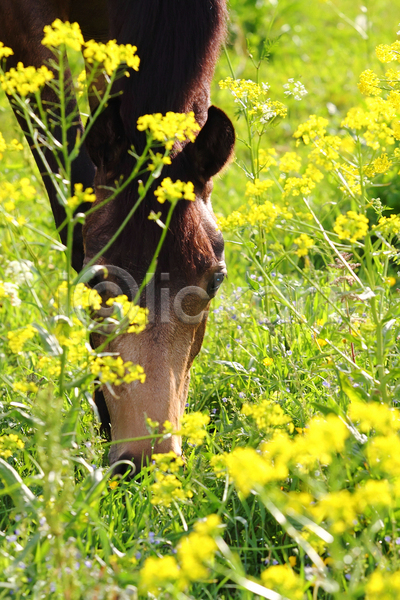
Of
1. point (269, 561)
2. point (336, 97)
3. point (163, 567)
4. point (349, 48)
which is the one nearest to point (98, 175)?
point (269, 561)

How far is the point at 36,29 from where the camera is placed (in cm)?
335

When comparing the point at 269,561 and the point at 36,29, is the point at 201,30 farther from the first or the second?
the point at 269,561

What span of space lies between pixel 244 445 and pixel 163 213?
929 mm

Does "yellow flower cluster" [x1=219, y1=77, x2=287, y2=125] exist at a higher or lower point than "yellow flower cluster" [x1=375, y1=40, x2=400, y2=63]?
lower

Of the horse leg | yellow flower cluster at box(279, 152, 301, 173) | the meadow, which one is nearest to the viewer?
the meadow

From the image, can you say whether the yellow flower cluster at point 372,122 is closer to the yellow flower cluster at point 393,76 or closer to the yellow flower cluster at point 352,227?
the yellow flower cluster at point 352,227

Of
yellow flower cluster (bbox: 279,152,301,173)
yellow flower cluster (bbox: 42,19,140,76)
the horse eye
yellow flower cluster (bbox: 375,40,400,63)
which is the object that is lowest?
the horse eye

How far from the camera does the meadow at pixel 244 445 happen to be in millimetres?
1356

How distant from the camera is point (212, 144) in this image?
2.59 meters

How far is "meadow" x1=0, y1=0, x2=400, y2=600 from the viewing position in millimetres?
1356

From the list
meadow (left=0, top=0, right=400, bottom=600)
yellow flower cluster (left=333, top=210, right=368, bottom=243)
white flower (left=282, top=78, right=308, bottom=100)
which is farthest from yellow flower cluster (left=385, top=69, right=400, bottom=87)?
yellow flower cluster (left=333, top=210, right=368, bottom=243)

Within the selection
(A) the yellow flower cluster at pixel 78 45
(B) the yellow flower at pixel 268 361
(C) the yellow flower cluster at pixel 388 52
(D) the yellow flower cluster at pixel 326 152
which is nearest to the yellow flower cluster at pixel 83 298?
(A) the yellow flower cluster at pixel 78 45

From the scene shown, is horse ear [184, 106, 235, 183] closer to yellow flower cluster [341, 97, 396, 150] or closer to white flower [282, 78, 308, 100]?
white flower [282, 78, 308, 100]

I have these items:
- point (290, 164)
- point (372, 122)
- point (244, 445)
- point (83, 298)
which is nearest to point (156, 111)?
point (290, 164)
